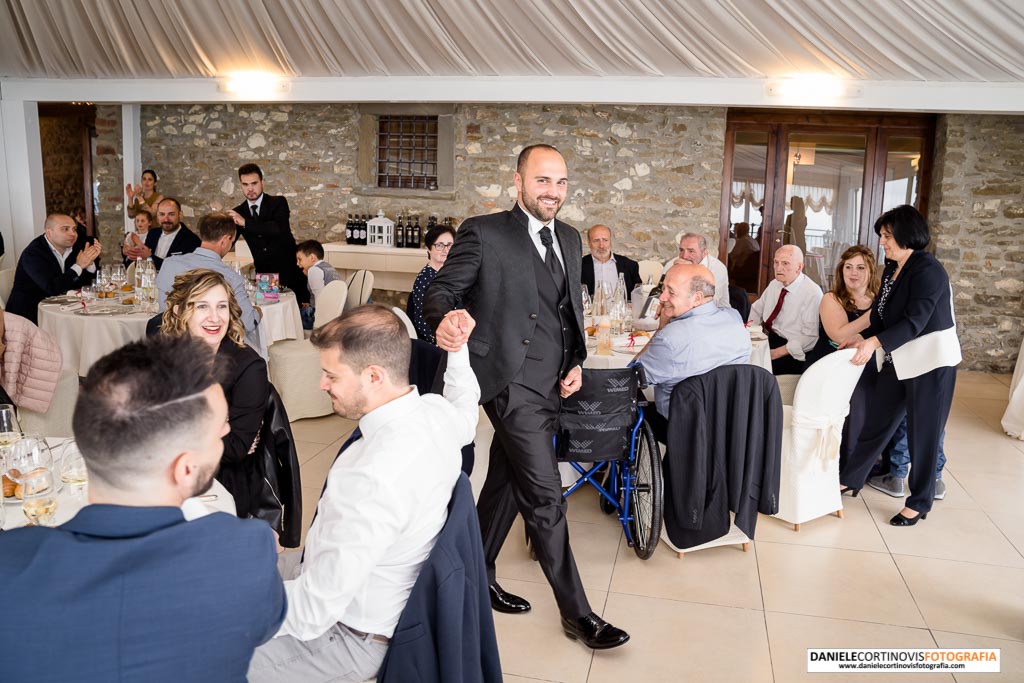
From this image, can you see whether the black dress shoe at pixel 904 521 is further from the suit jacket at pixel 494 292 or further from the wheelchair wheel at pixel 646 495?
the suit jacket at pixel 494 292

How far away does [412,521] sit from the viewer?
1.75m

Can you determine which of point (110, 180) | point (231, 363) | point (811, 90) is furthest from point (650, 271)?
point (110, 180)

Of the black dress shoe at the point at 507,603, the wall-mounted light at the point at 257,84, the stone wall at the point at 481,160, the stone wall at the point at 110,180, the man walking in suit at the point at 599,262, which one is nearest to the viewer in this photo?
the black dress shoe at the point at 507,603

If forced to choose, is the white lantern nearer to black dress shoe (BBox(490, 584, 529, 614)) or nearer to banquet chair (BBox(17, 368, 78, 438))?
banquet chair (BBox(17, 368, 78, 438))

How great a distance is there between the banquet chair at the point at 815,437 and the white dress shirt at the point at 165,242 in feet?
16.6

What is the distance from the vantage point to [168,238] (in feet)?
21.9

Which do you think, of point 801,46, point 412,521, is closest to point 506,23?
point 801,46

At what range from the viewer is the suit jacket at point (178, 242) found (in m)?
6.45

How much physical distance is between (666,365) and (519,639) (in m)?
1.26

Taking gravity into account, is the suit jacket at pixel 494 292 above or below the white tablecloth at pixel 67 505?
above

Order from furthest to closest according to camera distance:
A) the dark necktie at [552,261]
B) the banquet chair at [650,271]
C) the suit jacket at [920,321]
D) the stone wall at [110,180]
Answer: the stone wall at [110,180] < the banquet chair at [650,271] < the suit jacket at [920,321] < the dark necktie at [552,261]

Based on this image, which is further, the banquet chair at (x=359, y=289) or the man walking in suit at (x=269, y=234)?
the man walking in suit at (x=269, y=234)

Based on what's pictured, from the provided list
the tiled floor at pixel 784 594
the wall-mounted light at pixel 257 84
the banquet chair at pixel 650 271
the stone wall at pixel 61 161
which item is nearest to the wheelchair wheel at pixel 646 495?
Result: the tiled floor at pixel 784 594

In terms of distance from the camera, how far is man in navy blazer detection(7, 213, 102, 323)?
18.6 ft
